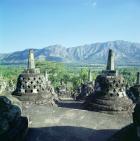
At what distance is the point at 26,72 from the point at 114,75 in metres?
7.63

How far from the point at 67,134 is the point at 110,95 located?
797 centimetres

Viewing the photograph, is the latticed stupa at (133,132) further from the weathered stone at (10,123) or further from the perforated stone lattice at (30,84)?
the perforated stone lattice at (30,84)

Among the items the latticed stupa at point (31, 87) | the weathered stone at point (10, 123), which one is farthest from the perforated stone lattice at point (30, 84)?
the weathered stone at point (10, 123)

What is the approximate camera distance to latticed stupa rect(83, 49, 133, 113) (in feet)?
81.4

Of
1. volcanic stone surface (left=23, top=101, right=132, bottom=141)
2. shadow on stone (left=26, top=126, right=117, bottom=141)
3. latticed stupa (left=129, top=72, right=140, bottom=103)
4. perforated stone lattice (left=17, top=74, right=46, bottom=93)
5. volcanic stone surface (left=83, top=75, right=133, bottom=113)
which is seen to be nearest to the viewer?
shadow on stone (left=26, top=126, right=117, bottom=141)

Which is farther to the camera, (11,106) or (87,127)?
(87,127)

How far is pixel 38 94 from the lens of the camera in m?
27.3

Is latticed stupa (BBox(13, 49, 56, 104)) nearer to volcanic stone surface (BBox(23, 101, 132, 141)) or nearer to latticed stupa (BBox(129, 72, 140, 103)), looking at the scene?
volcanic stone surface (BBox(23, 101, 132, 141))

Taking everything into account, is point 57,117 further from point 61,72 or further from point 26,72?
point 61,72

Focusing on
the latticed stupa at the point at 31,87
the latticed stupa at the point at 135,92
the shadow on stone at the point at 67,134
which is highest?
the latticed stupa at the point at 31,87

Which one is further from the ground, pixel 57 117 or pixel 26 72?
pixel 26 72

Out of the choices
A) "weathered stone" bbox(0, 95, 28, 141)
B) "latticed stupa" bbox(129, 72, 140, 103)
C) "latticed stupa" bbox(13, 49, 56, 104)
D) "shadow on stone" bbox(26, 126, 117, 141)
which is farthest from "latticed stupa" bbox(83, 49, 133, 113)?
"weathered stone" bbox(0, 95, 28, 141)

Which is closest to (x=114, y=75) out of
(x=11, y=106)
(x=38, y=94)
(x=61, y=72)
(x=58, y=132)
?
(x=38, y=94)

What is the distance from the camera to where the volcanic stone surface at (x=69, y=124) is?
18.7 m
